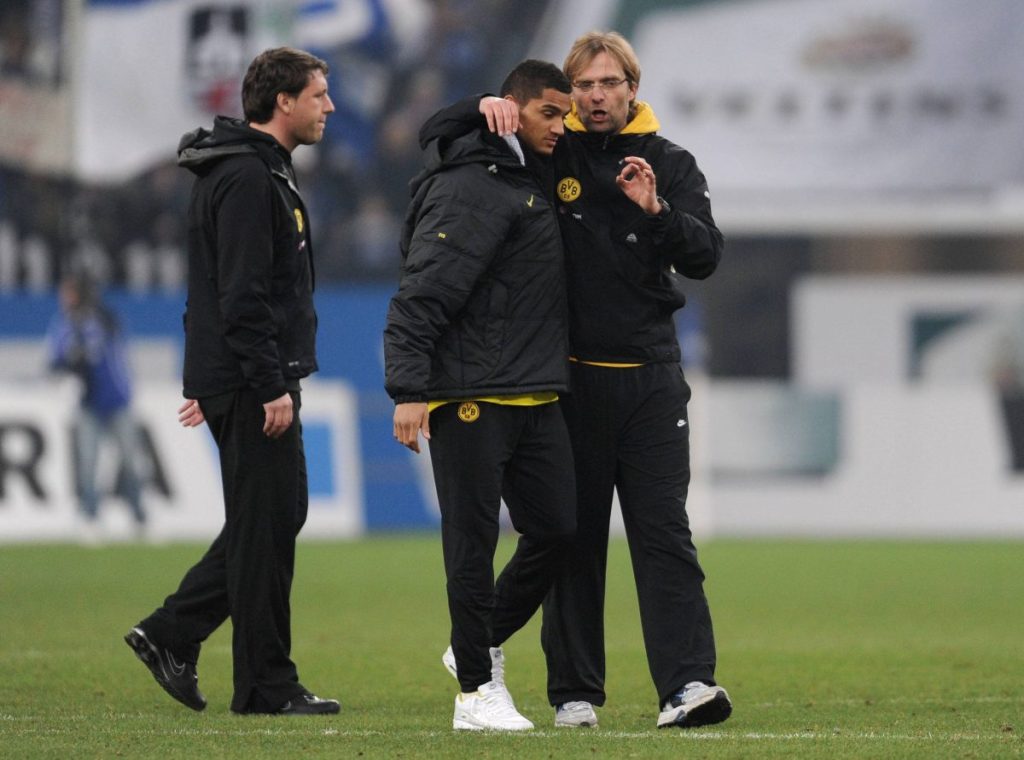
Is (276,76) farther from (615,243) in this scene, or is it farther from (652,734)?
(652,734)

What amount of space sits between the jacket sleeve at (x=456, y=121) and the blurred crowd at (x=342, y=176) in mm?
15555

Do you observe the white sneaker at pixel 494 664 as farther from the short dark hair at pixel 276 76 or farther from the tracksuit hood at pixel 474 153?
the short dark hair at pixel 276 76

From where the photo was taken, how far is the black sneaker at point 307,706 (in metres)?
6.65

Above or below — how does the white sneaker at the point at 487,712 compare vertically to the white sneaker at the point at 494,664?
below

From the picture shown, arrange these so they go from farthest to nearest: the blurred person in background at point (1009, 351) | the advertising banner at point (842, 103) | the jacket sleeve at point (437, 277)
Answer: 1. the advertising banner at point (842, 103)
2. the blurred person in background at point (1009, 351)
3. the jacket sleeve at point (437, 277)

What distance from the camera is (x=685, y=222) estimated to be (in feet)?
20.6

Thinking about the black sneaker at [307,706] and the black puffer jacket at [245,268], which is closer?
the black puffer jacket at [245,268]

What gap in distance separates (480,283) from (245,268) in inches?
32.3

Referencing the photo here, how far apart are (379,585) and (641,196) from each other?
288 inches

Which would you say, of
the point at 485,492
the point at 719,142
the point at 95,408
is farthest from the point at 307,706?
the point at 719,142

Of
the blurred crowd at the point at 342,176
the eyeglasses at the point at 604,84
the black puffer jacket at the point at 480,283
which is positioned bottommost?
the black puffer jacket at the point at 480,283

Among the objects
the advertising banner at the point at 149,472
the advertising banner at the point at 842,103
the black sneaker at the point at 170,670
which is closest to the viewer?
the black sneaker at the point at 170,670

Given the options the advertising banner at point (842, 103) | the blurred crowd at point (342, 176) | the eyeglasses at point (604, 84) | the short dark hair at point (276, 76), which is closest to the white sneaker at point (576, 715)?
the eyeglasses at point (604, 84)

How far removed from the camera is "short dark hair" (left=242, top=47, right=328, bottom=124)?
22.1ft
